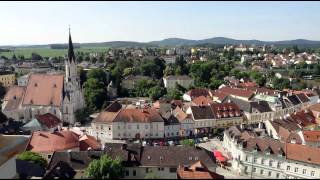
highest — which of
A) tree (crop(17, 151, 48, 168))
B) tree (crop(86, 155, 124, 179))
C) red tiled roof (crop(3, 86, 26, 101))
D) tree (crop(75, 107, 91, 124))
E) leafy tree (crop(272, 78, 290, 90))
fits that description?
red tiled roof (crop(3, 86, 26, 101))

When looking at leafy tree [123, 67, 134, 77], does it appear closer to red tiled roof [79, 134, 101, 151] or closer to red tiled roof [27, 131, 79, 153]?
red tiled roof [79, 134, 101, 151]

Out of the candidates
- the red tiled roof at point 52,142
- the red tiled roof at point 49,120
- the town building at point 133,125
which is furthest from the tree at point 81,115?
the red tiled roof at point 52,142

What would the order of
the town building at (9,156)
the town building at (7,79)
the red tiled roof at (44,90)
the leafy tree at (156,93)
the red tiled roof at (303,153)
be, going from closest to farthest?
1. the town building at (9,156)
2. the red tiled roof at (303,153)
3. the red tiled roof at (44,90)
4. the leafy tree at (156,93)
5. the town building at (7,79)

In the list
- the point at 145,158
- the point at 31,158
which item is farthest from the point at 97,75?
the point at 145,158

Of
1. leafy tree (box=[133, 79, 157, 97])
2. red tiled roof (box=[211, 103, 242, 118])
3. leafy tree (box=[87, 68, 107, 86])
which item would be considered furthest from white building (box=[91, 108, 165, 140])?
leafy tree (box=[87, 68, 107, 86])

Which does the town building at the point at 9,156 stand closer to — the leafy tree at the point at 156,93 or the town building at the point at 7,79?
the leafy tree at the point at 156,93
